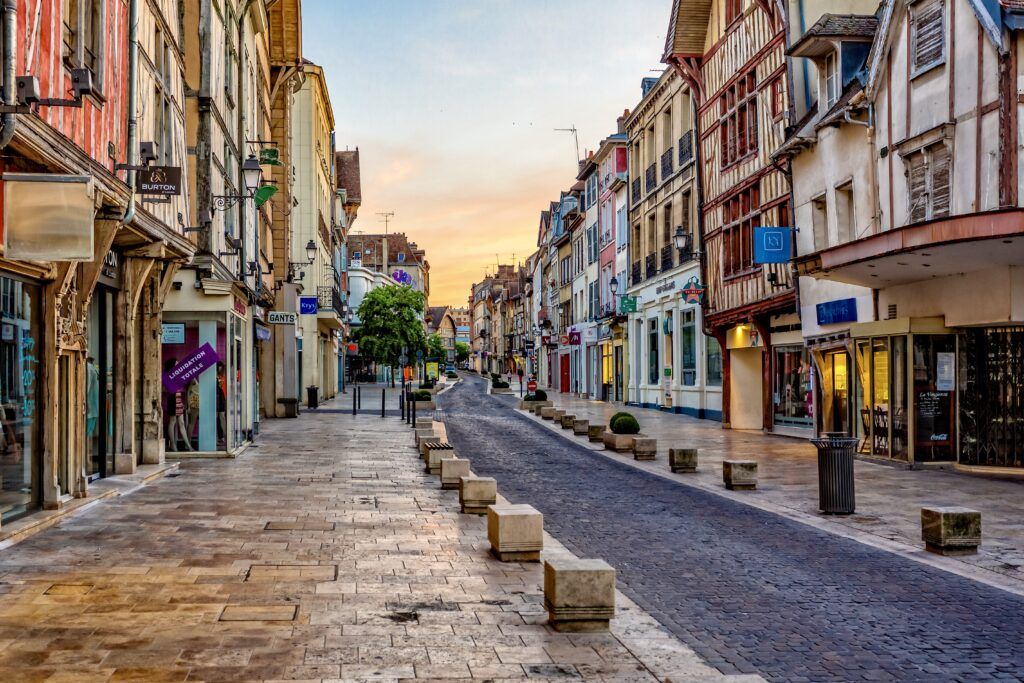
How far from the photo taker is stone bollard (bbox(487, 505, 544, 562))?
8.64 meters

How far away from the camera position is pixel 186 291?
1808 centimetres

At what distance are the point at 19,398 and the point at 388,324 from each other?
5607 cm

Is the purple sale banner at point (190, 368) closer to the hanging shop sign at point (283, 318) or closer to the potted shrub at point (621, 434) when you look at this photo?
the potted shrub at point (621, 434)

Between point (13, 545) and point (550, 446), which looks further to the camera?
point (550, 446)

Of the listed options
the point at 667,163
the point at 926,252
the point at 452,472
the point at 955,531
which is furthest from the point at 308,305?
the point at 955,531

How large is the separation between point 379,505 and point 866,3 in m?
16.7

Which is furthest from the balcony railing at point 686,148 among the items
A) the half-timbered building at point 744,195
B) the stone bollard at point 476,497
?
the stone bollard at point 476,497

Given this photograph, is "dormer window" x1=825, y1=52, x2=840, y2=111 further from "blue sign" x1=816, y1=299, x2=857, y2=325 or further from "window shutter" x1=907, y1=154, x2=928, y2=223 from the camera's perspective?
"blue sign" x1=816, y1=299, x2=857, y2=325

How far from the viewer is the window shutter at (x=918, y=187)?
17.1m

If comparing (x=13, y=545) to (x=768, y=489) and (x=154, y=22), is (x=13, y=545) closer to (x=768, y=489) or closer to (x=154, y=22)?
(x=154, y=22)

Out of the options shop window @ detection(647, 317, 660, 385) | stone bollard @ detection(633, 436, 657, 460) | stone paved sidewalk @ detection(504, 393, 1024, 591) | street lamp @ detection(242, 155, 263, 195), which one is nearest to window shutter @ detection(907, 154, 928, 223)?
stone paved sidewalk @ detection(504, 393, 1024, 591)

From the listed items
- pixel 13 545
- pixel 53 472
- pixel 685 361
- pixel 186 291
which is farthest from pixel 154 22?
pixel 685 361

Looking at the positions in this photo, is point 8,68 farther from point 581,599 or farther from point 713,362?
point 713,362

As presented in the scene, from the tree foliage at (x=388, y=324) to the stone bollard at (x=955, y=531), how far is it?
2235 inches
